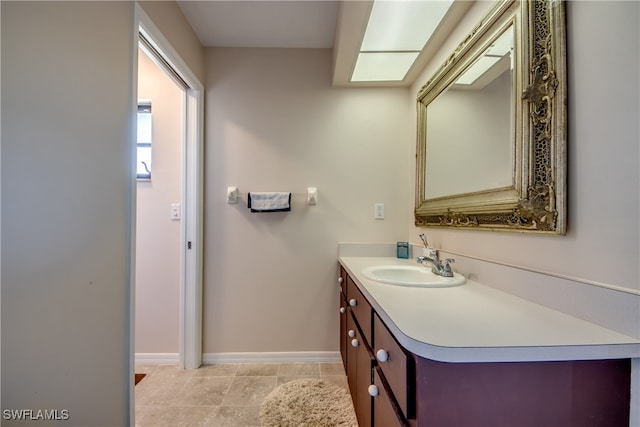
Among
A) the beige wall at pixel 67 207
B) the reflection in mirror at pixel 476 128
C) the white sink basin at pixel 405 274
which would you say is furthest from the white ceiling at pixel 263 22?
the white sink basin at pixel 405 274

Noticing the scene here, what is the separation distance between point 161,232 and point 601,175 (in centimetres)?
235

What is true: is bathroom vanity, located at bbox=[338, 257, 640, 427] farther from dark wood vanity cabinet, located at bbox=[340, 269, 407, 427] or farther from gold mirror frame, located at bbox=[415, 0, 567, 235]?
gold mirror frame, located at bbox=[415, 0, 567, 235]

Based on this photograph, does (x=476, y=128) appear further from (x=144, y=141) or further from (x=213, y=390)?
(x=144, y=141)

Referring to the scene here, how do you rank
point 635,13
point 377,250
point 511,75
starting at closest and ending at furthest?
point 635,13
point 511,75
point 377,250

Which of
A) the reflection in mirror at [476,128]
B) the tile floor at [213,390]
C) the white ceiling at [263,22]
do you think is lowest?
the tile floor at [213,390]

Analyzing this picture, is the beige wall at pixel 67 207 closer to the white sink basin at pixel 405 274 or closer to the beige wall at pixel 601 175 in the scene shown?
the white sink basin at pixel 405 274

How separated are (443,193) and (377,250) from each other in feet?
2.16

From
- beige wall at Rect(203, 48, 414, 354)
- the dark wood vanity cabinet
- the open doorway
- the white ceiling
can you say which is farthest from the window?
the dark wood vanity cabinet

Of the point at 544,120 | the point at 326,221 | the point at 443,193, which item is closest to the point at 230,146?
the point at 326,221

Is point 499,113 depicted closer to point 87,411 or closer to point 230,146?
point 230,146

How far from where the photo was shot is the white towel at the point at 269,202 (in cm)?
184

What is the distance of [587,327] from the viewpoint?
0.65 metres

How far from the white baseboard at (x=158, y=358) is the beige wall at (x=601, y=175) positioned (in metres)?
2.28

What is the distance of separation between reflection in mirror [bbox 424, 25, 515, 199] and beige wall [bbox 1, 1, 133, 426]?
154cm
